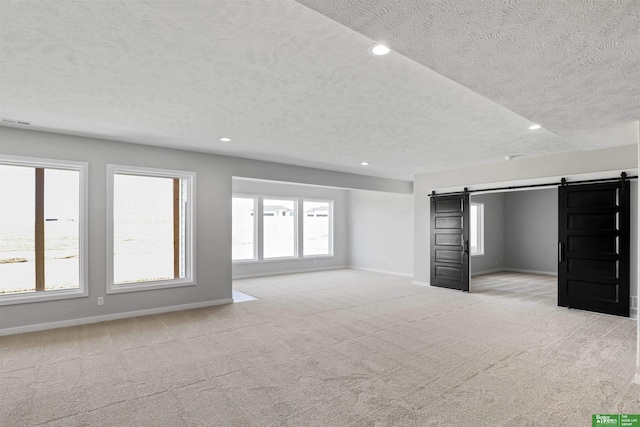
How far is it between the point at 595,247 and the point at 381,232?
5269mm

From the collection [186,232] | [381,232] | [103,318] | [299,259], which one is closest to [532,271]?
[381,232]

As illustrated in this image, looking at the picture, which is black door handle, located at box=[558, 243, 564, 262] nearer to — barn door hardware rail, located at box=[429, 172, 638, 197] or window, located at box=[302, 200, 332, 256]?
barn door hardware rail, located at box=[429, 172, 638, 197]

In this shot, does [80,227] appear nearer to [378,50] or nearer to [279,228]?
[378,50]

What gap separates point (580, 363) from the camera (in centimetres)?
338

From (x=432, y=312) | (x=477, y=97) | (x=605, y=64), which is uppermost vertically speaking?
(x=477, y=97)

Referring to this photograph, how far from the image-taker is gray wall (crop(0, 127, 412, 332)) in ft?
14.5

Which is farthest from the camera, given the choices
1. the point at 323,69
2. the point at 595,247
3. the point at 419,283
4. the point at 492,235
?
the point at 492,235

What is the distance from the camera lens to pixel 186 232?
18.6 ft

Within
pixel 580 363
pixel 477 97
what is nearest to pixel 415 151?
pixel 477 97

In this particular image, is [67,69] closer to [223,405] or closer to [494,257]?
[223,405]

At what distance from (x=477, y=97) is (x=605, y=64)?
1227 millimetres

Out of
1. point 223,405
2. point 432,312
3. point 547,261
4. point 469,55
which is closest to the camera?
point 469,55

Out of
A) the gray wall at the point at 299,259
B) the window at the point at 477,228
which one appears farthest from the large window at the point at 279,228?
the window at the point at 477,228

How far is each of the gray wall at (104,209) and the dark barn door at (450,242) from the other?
10.2 feet
